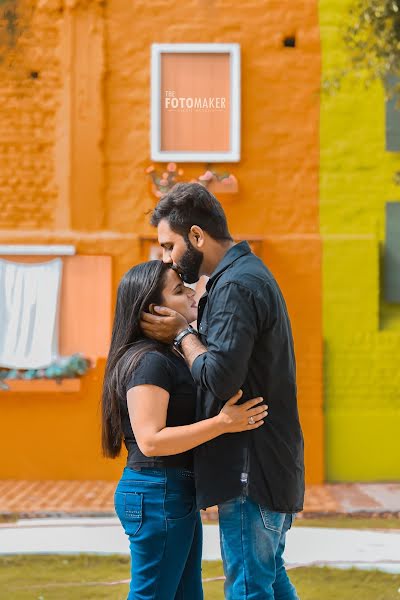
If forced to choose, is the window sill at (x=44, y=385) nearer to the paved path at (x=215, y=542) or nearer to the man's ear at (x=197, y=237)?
the paved path at (x=215, y=542)

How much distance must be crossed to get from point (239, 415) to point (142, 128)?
7.45 metres

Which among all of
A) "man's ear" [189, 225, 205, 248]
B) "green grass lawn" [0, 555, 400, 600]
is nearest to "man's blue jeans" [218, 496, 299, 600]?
"man's ear" [189, 225, 205, 248]

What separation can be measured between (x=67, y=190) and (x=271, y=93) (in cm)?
255

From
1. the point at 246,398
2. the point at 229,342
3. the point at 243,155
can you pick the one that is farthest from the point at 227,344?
the point at 243,155

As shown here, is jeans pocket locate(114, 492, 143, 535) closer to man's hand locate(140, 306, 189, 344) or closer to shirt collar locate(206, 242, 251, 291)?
man's hand locate(140, 306, 189, 344)

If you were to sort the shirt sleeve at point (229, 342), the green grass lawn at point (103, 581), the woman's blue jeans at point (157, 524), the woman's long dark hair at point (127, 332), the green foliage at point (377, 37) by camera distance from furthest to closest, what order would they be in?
1. the green foliage at point (377, 37)
2. the green grass lawn at point (103, 581)
3. the woman's long dark hair at point (127, 332)
4. the woman's blue jeans at point (157, 524)
5. the shirt sleeve at point (229, 342)

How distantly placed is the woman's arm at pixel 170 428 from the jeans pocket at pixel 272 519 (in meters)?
0.31

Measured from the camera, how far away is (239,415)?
305 centimetres

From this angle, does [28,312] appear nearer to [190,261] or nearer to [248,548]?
[190,261]

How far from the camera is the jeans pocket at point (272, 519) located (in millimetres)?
3121

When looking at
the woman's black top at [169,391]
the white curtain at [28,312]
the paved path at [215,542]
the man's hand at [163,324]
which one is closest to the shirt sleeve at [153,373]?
the woman's black top at [169,391]

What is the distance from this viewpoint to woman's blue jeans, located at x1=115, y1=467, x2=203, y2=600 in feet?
10.4

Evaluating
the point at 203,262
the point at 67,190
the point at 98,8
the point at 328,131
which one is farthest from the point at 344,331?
the point at 203,262

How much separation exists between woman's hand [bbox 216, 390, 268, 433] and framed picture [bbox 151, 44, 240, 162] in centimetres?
710
